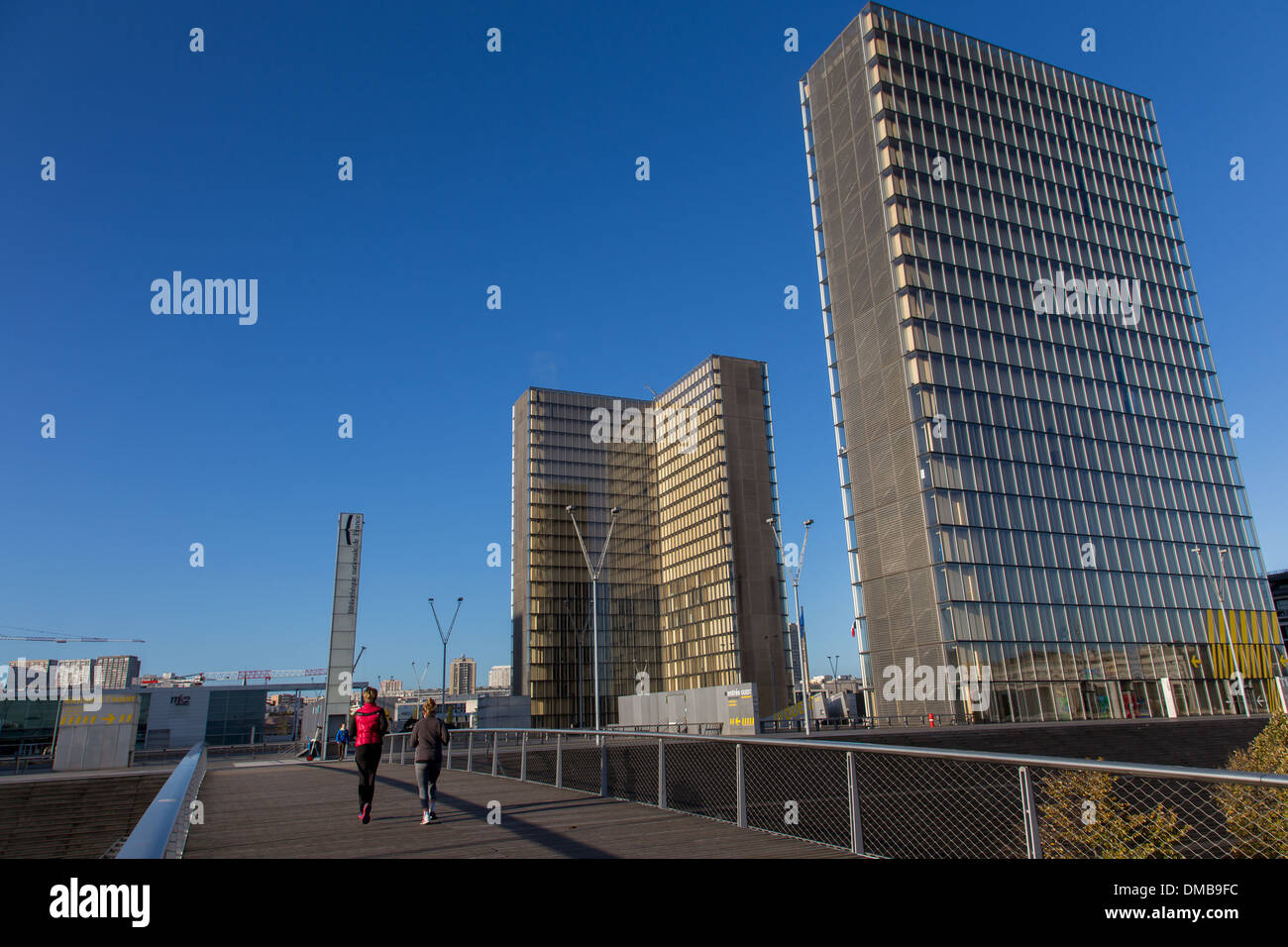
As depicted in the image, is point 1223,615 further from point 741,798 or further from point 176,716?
point 176,716

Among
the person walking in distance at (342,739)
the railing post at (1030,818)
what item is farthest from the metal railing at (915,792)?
the person walking in distance at (342,739)

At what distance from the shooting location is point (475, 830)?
10.5m

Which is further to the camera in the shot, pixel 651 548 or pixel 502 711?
pixel 651 548

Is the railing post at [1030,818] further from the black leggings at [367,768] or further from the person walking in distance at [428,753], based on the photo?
the black leggings at [367,768]

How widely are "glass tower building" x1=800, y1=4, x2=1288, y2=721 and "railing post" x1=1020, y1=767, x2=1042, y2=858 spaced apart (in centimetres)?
5520

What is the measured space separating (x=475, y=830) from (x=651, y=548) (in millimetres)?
108713

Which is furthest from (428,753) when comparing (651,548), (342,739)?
(651,548)

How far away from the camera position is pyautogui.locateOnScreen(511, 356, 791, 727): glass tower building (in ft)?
342

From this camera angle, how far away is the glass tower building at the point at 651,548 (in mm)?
104312

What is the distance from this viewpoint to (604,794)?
45.2 feet

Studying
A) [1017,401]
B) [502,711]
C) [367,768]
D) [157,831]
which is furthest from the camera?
[502,711]

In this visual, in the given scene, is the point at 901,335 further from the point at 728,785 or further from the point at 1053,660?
the point at 728,785

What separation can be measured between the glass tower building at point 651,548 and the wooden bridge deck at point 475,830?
88.2m
